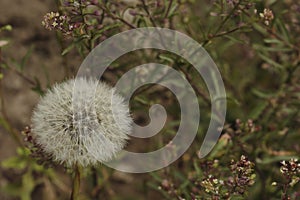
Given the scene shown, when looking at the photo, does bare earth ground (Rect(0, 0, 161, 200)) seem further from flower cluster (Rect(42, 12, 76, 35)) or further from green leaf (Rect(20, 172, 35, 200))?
flower cluster (Rect(42, 12, 76, 35))

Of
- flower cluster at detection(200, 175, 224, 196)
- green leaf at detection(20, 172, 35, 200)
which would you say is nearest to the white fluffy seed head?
flower cluster at detection(200, 175, 224, 196)

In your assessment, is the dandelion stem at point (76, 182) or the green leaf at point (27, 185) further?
the green leaf at point (27, 185)

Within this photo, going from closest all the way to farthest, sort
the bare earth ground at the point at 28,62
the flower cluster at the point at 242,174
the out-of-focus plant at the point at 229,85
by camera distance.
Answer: the flower cluster at the point at 242,174 < the out-of-focus plant at the point at 229,85 < the bare earth ground at the point at 28,62

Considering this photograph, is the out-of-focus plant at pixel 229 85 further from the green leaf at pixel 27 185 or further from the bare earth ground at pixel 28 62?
the bare earth ground at pixel 28 62

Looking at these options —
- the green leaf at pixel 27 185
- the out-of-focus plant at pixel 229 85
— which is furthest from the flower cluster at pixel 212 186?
the green leaf at pixel 27 185

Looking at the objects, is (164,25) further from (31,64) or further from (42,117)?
(31,64)

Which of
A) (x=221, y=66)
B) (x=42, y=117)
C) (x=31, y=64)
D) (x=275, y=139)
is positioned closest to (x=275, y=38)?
(x=221, y=66)
